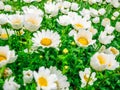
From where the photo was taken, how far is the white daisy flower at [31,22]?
9.62 feet

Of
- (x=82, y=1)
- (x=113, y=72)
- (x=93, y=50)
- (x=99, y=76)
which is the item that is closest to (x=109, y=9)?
(x=82, y=1)

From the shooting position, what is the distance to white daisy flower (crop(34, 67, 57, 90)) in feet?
7.41

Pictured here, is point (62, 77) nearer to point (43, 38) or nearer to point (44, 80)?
point (44, 80)

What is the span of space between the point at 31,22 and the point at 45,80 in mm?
761

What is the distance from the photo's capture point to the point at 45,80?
237cm

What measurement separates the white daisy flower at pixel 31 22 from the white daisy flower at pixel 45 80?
64cm

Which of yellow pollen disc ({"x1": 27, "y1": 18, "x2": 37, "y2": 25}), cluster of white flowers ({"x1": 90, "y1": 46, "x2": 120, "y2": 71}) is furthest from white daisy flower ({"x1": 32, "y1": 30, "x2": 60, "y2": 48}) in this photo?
cluster of white flowers ({"x1": 90, "y1": 46, "x2": 120, "y2": 71})

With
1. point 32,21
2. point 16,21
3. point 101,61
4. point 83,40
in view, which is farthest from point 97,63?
point 16,21

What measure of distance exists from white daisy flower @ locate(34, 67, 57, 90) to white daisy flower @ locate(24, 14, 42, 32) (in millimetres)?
639

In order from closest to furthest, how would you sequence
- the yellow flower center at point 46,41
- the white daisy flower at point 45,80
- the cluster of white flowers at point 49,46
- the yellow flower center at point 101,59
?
the white daisy flower at point 45,80
the cluster of white flowers at point 49,46
the yellow flower center at point 101,59
the yellow flower center at point 46,41

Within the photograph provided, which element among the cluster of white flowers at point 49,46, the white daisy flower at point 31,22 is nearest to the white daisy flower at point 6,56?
the cluster of white flowers at point 49,46

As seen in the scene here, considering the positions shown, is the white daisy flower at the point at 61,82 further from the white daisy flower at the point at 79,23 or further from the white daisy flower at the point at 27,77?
the white daisy flower at the point at 79,23

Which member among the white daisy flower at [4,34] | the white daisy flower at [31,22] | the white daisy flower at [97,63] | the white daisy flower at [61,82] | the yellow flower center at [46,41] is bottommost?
the white daisy flower at [61,82]

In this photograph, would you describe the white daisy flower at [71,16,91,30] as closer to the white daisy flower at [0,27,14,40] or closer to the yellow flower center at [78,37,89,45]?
the yellow flower center at [78,37,89,45]
